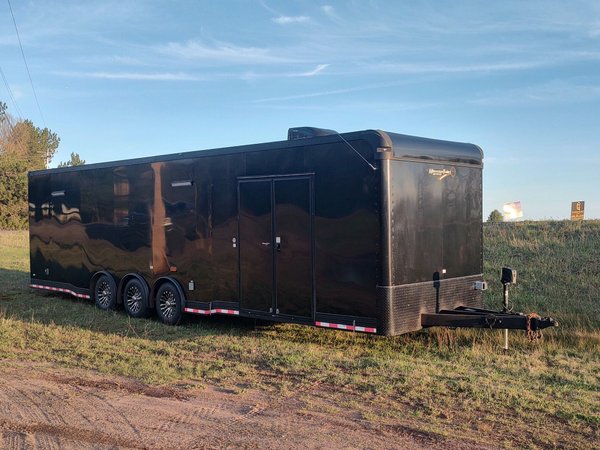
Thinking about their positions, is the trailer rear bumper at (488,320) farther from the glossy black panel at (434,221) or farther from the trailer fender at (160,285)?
the trailer fender at (160,285)

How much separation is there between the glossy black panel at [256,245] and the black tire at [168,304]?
164cm

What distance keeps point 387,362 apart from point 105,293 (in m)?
6.76

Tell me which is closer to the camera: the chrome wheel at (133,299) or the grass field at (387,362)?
the grass field at (387,362)

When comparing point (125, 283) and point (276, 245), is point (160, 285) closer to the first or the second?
point (125, 283)

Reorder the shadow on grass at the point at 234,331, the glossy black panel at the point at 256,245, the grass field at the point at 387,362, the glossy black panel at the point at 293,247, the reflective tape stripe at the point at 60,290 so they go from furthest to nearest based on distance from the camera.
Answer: the reflective tape stripe at the point at 60,290
the glossy black panel at the point at 256,245
the shadow on grass at the point at 234,331
the glossy black panel at the point at 293,247
the grass field at the point at 387,362

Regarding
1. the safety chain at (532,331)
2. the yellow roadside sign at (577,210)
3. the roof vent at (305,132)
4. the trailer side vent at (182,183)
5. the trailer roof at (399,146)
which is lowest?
the safety chain at (532,331)

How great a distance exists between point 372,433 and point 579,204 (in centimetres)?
1881

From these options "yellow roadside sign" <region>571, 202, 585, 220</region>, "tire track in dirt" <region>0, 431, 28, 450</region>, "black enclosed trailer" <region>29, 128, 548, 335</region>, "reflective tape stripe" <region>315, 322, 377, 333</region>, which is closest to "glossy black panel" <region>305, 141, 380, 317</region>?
"black enclosed trailer" <region>29, 128, 548, 335</region>

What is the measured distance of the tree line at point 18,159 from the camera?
41719mm

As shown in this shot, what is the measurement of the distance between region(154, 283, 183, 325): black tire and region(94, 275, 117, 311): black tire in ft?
4.17

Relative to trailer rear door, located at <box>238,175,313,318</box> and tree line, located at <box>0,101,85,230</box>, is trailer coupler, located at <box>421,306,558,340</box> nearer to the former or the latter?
trailer rear door, located at <box>238,175,313,318</box>

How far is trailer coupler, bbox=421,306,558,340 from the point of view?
726 cm

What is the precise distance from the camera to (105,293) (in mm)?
11891

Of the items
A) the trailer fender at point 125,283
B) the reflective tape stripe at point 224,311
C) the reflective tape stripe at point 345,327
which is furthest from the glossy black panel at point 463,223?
the trailer fender at point 125,283
